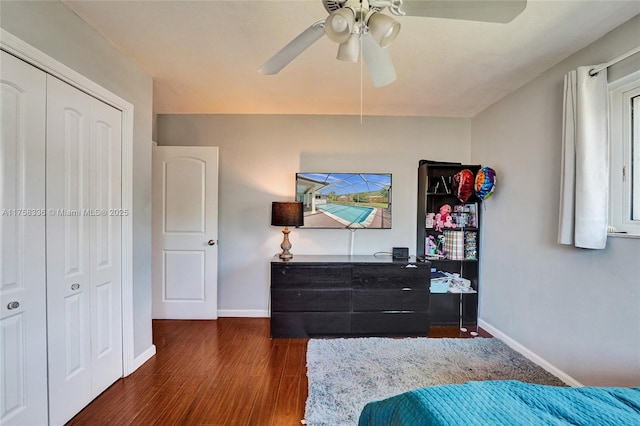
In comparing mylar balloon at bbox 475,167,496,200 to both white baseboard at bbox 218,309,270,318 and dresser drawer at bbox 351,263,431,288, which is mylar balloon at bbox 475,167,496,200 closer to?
dresser drawer at bbox 351,263,431,288

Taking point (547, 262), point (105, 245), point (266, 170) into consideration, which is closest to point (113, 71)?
point (105, 245)

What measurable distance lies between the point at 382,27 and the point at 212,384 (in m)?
2.46

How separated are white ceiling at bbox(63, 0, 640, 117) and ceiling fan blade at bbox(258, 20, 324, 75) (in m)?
0.37

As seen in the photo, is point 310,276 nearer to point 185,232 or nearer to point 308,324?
point 308,324

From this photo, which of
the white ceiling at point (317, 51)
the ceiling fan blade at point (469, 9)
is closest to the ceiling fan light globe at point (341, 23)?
the ceiling fan blade at point (469, 9)

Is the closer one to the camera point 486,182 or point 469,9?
point 469,9

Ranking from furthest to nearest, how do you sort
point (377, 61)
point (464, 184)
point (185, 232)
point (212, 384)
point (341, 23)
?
point (185, 232)
point (464, 184)
point (212, 384)
point (377, 61)
point (341, 23)

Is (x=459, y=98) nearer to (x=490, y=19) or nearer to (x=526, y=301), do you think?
(x=490, y=19)

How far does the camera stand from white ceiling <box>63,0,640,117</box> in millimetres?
→ 1629

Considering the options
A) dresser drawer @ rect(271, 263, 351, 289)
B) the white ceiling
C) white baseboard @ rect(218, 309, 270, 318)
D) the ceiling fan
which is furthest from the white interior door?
the ceiling fan

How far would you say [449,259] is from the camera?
3.04m

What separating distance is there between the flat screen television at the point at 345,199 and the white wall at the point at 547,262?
1.15 meters

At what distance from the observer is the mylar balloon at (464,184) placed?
287 centimetres

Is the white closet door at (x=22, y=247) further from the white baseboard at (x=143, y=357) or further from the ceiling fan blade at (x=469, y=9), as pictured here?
the ceiling fan blade at (x=469, y=9)
